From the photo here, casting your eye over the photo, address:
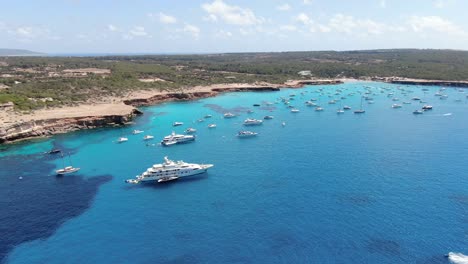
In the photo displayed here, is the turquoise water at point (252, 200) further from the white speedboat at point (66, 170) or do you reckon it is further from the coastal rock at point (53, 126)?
the coastal rock at point (53, 126)

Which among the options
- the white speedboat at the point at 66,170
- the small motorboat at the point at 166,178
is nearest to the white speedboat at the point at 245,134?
the small motorboat at the point at 166,178

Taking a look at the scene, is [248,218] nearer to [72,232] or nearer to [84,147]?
[72,232]

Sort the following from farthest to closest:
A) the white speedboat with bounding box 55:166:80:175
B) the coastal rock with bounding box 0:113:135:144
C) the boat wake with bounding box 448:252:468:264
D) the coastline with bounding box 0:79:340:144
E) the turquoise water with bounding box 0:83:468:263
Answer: the coastline with bounding box 0:79:340:144 < the coastal rock with bounding box 0:113:135:144 < the white speedboat with bounding box 55:166:80:175 < the turquoise water with bounding box 0:83:468:263 < the boat wake with bounding box 448:252:468:264

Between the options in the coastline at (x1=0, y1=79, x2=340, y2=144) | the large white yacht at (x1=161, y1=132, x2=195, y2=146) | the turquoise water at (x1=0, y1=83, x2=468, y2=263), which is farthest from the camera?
the coastline at (x1=0, y1=79, x2=340, y2=144)

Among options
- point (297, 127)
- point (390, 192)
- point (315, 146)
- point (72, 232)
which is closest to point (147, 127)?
point (297, 127)

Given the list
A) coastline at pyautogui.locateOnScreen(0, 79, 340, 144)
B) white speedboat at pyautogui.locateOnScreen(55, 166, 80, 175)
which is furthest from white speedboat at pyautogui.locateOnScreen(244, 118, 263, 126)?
white speedboat at pyautogui.locateOnScreen(55, 166, 80, 175)

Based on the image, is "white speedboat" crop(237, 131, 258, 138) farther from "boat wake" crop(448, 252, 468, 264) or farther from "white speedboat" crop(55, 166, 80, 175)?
"boat wake" crop(448, 252, 468, 264)
